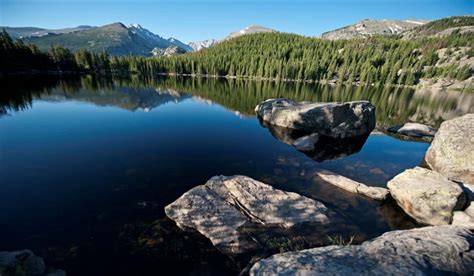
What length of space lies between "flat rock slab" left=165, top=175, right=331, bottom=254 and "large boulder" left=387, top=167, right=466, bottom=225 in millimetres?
5124

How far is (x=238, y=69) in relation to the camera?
518 feet

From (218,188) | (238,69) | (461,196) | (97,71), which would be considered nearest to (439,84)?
(238,69)

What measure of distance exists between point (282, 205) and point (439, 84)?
170m

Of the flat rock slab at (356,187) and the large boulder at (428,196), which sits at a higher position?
the large boulder at (428,196)

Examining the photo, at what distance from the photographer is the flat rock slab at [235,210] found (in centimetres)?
1066

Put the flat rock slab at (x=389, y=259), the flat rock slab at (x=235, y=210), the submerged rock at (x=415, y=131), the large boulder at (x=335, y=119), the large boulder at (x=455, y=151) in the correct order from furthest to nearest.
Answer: the submerged rock at (x=415, y=131) → the large boulder at (x=335, y=119) → the large boulder at (x=455, y=151) → the flat rock slab at (x=235, y=210) → the flat rock slab at (x=389, y=259)

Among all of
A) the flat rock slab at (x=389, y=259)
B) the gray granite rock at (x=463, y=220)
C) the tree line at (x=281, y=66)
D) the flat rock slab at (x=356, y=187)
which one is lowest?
the flat rock slab at (x=356, y=187)

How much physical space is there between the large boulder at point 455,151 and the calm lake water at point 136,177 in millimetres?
2635

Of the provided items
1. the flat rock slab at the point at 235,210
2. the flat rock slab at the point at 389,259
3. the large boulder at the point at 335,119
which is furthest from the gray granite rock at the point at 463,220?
the large boulder at the point at 335,119

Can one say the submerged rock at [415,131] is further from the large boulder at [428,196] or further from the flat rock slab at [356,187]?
the flat rock slab at [356,187]

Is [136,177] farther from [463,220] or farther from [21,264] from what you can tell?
[463,220]

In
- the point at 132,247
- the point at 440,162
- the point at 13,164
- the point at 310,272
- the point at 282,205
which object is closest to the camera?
the point at 310,272

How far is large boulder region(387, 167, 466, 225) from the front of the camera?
463 inches

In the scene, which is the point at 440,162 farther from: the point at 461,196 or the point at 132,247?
the point at 132,247
